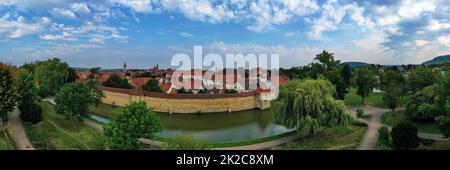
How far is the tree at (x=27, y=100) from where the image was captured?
22.7 meters

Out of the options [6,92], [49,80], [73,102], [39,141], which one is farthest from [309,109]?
[49,80]

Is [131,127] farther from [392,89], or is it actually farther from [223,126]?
[392,89]

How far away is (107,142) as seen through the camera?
1491 cm

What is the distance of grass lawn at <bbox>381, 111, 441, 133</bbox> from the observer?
65.7 ft

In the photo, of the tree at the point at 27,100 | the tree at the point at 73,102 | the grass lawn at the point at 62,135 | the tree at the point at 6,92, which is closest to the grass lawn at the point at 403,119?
the grass lawn at the point at 62,135

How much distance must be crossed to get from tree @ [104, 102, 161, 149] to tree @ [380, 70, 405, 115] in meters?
18.3

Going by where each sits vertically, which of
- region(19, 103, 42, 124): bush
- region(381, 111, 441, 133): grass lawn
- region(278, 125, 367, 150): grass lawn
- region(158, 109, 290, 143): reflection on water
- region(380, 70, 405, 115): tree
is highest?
region(380, 70, 405, 115): tree

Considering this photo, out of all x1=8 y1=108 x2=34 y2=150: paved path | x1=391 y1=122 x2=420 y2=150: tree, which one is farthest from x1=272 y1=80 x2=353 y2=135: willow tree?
x1=8 y1=108 x2=34 y2=150: paved path

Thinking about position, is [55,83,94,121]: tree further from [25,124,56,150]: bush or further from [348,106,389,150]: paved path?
[348,106,389,150]: paved path

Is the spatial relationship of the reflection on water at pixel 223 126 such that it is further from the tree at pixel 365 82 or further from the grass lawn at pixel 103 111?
the tree at pixel 365 82

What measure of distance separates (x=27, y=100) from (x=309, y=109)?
20.2 m

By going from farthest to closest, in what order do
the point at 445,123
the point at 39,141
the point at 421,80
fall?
the point at 421,80 < the point at 39,141 < the point at 445,123

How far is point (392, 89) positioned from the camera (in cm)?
2580

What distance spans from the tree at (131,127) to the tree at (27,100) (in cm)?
1056
